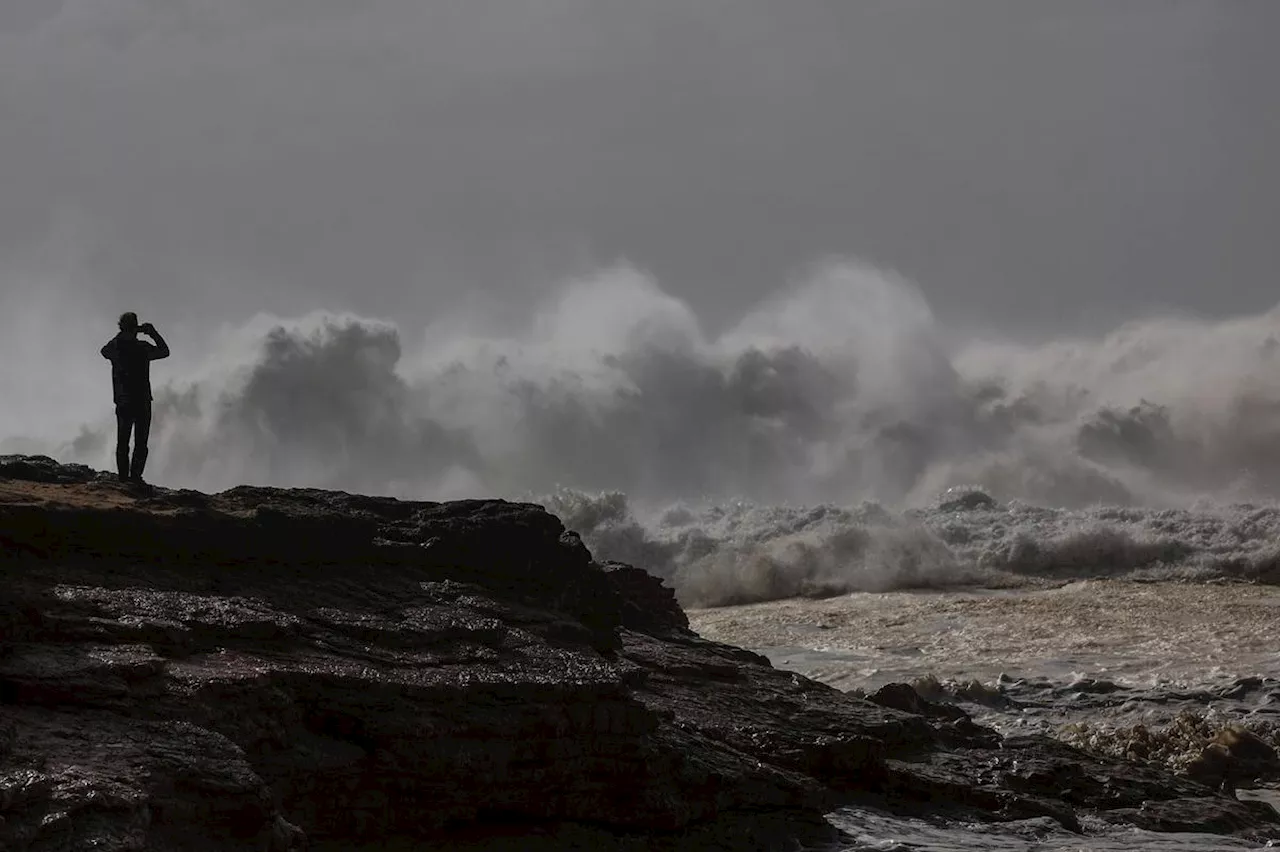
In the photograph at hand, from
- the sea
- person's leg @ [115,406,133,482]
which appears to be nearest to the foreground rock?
person's leg @ [115,406,133,482]

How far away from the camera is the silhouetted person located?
10219 mm

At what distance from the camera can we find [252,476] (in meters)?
35.4

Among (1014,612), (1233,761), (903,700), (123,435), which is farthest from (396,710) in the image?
(1014,612)

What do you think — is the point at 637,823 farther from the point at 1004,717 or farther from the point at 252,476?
the point at 252,476

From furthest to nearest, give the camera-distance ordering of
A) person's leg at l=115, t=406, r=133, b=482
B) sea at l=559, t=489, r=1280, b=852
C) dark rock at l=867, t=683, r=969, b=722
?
sea at l=559, t=489, r=1280, b=852 → dark rock at l=867, t=683, r=969, b=722 → person's leg at l=115, t=406, r=133, b=482

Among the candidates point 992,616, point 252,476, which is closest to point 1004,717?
point 992,616

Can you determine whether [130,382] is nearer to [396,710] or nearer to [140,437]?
[140,437]

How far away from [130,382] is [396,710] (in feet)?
13.0

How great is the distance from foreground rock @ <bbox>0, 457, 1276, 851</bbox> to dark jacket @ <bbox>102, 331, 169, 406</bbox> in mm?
811

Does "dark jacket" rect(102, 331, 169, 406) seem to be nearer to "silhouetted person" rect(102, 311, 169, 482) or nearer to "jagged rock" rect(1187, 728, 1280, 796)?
"silhouetted person" rect(102, 311, 169, 482)

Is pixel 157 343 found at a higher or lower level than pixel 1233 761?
higher

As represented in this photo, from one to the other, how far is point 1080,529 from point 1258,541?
278cm

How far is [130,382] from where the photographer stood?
404 inches

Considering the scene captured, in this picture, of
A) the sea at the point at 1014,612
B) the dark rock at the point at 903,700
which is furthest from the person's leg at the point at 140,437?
the dark rock at the point at 903,700
